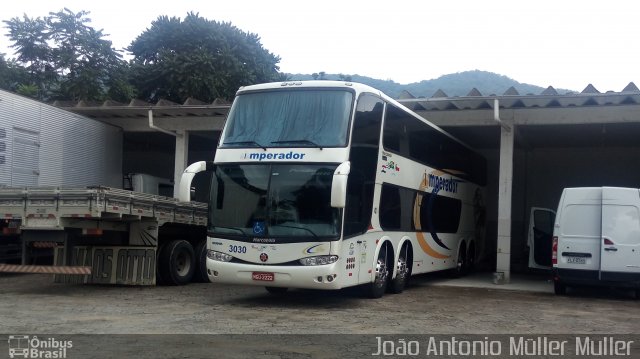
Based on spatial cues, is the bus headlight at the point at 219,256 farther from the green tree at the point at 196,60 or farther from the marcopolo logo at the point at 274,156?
the green tree at the point at 196,60

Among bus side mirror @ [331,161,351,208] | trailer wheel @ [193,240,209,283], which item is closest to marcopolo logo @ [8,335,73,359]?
bus side mirror @ [331,161,351,208]

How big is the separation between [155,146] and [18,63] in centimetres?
1679

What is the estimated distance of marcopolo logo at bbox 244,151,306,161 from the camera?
11234 mm

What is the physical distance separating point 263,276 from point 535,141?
1396 centimetres

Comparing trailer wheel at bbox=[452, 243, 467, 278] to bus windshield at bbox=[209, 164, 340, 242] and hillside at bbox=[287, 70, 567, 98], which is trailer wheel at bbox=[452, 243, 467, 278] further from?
hillside at bbox=[287, 70, 567, 98]

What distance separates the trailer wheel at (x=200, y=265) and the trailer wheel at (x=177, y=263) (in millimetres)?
196

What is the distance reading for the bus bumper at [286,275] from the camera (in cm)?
1091

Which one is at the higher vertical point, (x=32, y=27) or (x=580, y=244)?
(x=32, y=27)

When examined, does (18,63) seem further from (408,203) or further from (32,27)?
(408,203)

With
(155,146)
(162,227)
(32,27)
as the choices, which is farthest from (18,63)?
(162,227)

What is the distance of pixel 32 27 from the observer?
36906 millimetres

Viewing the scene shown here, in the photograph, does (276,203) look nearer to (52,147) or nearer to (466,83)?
(52,147)

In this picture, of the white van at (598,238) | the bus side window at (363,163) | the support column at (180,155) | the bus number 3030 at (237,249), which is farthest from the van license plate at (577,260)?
the support column at (180,155)

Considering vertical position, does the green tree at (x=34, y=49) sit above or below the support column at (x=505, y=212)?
above
